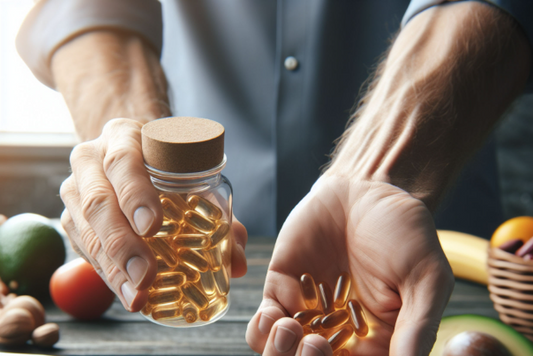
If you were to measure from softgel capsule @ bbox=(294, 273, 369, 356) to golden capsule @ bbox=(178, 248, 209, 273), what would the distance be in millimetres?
160

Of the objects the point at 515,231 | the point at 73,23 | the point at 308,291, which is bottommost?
the point at 515,231

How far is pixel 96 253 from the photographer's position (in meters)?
0.65

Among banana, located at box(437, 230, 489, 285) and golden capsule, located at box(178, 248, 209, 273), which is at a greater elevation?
golden capsule, located at box(178, 248, 209, 273)

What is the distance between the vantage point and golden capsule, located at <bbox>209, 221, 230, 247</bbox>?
2.08 feet

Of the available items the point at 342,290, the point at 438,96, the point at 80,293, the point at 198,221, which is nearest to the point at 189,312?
the point at 198,221

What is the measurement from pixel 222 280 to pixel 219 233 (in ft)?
0.29

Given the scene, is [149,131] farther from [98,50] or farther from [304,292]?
[98,50]

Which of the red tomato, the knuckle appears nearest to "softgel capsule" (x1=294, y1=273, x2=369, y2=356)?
the knuckle

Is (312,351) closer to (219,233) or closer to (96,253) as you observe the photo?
(219,233)

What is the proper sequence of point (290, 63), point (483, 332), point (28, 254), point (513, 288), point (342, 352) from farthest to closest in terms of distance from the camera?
point (290, 63)
point (28, 254)
point (513, 288)
point (483, 332)
point (342, 352)

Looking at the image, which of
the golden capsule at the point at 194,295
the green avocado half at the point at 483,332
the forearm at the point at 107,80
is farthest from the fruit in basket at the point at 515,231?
the forearm at the point at 107,80

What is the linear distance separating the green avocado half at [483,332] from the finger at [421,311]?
27 cm

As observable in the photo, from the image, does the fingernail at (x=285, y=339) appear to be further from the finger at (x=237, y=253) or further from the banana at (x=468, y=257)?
the banana at (x=468, y=257)

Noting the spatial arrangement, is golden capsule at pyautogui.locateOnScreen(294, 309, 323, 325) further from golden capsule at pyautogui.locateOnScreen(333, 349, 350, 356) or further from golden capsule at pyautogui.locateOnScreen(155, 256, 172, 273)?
golden capsule at pyautogui.locateOnScreen(155, 256, 172, 273)
